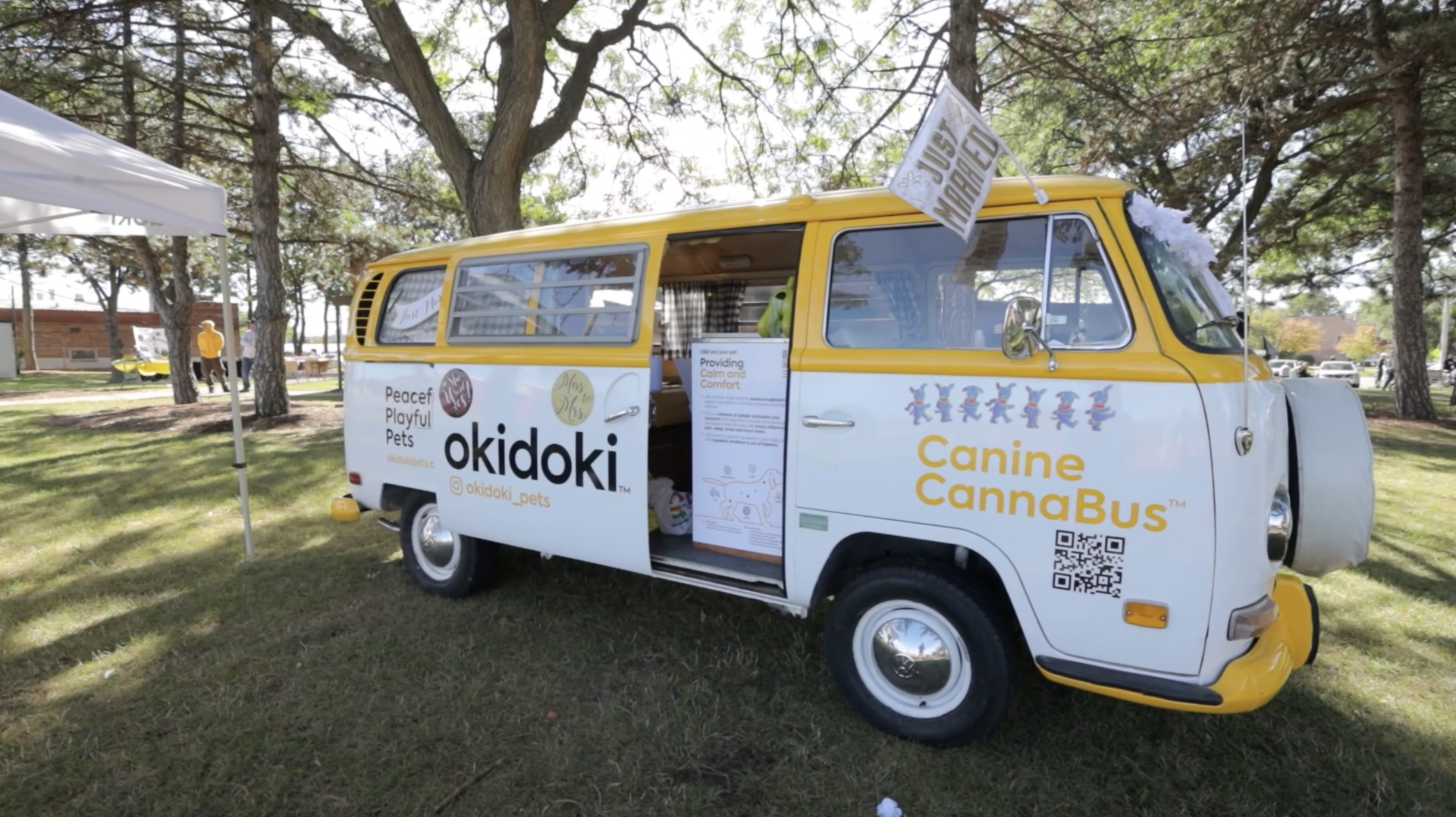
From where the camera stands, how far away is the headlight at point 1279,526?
8.84 ft

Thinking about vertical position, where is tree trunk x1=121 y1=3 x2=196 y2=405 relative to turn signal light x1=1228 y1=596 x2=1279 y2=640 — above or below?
above

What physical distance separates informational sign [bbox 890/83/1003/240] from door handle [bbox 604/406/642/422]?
5.27 ft

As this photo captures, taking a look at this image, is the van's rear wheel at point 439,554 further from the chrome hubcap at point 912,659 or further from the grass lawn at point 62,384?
the grass lawn at point 62,384

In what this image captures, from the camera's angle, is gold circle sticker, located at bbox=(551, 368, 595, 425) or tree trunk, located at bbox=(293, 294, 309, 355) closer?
gold circle sticker, located at bbox=(551, 368, 595, 425)

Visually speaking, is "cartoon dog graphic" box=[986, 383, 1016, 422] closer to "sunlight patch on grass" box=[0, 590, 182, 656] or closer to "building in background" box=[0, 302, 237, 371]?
"sunlight patch on grass" box=[0, 590, 182, 656]

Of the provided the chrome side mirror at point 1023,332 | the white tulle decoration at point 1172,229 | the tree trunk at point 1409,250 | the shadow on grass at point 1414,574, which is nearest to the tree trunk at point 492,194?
the chrome side mirror at point 1023,332

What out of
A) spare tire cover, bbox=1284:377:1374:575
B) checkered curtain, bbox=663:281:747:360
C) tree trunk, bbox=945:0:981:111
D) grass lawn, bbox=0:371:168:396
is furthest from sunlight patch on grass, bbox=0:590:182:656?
grass lawn, bbox=0:371:168:396

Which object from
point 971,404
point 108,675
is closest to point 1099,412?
point 971,404

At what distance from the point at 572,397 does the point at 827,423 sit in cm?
145

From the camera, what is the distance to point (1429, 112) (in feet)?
41.8

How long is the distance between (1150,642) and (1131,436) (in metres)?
0.73

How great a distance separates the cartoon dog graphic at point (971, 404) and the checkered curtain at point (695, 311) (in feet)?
8.59

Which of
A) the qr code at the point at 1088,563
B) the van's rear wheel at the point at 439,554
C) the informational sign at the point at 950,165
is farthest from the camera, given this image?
the van's rear wheel at the point at 439,554

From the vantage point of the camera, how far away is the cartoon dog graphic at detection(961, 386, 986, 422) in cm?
282
